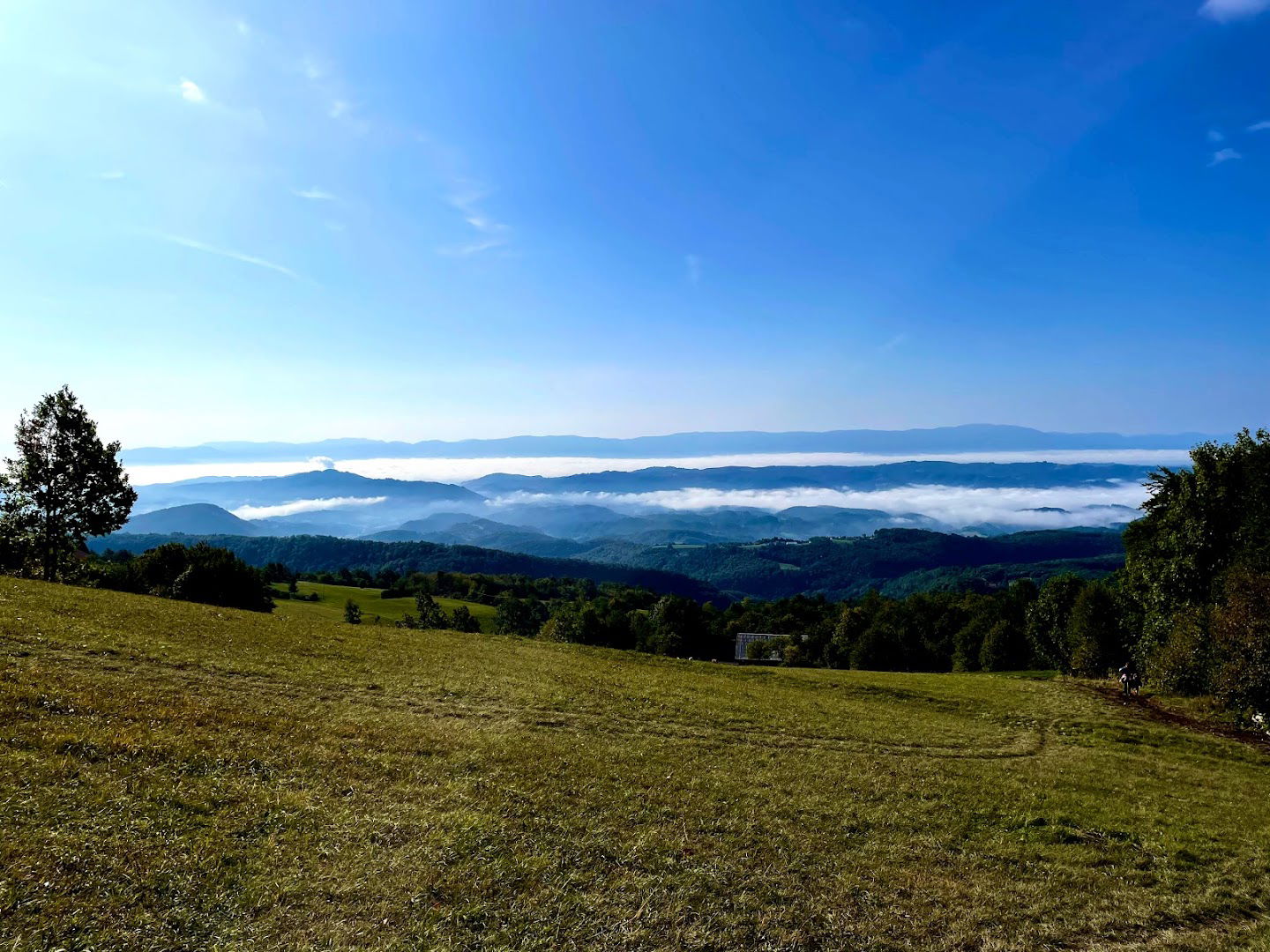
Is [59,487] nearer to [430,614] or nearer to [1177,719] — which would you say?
[1177,719]

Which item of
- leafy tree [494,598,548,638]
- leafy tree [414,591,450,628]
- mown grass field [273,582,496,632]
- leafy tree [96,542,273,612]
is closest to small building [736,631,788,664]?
leafy tree [494,598,548,638]

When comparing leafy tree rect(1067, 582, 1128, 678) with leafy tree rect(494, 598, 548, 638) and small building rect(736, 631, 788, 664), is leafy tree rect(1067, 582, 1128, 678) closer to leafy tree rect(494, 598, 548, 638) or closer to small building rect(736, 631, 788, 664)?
small building rect(736, 631, 788, 664)

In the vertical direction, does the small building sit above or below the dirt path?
below

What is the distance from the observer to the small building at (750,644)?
10906 centimetres

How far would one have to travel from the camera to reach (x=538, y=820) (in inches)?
487

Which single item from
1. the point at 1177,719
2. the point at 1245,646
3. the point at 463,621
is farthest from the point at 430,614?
the point at 1245,646

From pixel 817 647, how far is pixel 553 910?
100 m

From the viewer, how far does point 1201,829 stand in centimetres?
1577

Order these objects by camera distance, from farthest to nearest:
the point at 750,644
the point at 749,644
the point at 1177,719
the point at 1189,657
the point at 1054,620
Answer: the point at 749,644
the point at 750,644
the point at 1054,620
the point at 1189,657
the point at 1177,719

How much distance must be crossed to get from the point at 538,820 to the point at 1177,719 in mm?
36240

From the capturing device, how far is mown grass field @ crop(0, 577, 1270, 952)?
8789 millimetres

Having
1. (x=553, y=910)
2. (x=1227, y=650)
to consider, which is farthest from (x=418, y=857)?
(x=1227, y=650)

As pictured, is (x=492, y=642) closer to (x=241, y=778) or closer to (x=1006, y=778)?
(x=241, y=778)

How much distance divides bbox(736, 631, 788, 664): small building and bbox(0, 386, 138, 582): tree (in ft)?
294
